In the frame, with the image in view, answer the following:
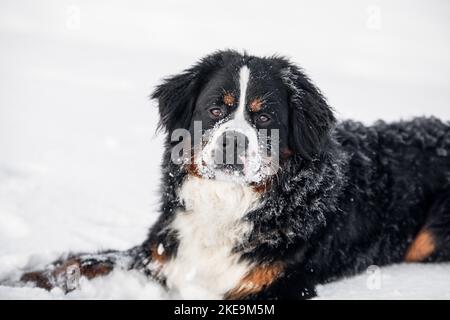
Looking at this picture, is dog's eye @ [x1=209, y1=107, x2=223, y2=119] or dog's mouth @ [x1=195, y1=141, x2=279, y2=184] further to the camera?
dog's eye @ [x1=209, y1=107, x2=223, y2=119]

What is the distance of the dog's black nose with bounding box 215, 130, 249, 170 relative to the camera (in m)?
3.66

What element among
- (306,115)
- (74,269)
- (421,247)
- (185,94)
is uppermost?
(185,94)

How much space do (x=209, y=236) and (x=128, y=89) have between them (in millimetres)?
9715

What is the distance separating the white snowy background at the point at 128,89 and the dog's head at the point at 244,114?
49 cm

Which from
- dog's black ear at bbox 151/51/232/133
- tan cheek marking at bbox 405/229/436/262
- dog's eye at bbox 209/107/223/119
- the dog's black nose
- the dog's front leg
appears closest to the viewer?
the dog's black nose

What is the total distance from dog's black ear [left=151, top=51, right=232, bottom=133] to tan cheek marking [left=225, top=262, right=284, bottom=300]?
141 cm

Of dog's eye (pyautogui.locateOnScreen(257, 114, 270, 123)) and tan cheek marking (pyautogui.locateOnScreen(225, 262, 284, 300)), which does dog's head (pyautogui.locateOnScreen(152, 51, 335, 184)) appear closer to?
dog's eye (pyautogui.locateOnScreen(257, 114, 270, 123))

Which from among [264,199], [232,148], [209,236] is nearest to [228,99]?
[232,148]

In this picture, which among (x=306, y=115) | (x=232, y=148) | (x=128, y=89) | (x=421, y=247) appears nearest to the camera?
(x=232, y=148)

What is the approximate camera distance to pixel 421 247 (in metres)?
4.59

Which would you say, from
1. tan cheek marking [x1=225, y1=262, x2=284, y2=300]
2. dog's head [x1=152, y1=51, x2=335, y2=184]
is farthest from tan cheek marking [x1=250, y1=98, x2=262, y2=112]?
tan cheek marking [x1=225, y1=262, x2=284, y2=300]

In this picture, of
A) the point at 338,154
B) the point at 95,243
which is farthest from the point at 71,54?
the point at 338,154

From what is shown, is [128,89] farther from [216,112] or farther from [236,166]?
[236,166]

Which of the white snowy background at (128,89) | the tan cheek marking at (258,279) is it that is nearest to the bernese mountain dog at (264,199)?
the tan cheek marking at (258,279)
